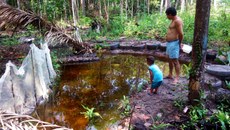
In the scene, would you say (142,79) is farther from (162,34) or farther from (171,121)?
(162,34)

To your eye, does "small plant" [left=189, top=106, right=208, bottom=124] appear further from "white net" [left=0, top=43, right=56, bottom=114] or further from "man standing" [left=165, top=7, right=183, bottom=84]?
"white net" [left=0, top=43, right=56, bottom=114]

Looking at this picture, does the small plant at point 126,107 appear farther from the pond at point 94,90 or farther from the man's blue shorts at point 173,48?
the man's blue shorts at point 173,48

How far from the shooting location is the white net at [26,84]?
3803 millimetres

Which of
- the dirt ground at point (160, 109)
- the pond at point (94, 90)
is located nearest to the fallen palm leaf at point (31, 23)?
the pond at point (94, 90)

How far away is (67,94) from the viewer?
5500mm

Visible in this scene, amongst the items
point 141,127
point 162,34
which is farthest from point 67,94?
point 162,34

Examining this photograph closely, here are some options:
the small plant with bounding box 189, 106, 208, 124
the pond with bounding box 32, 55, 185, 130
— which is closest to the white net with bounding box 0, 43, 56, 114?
the pond with bounding box 32, 55, 185, 130

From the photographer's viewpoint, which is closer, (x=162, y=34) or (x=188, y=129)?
(x=188, y=129)

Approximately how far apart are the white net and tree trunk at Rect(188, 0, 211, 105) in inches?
113

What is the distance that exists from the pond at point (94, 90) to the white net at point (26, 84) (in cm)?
26

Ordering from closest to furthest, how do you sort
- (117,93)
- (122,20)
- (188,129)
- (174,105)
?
(188,129) < (174,105) < (117,93) < (122,20)

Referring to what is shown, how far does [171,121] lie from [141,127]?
0.48 m

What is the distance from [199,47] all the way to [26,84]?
309 centimetres

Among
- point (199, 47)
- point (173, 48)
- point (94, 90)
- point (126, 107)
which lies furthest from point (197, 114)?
point (94, 90)
